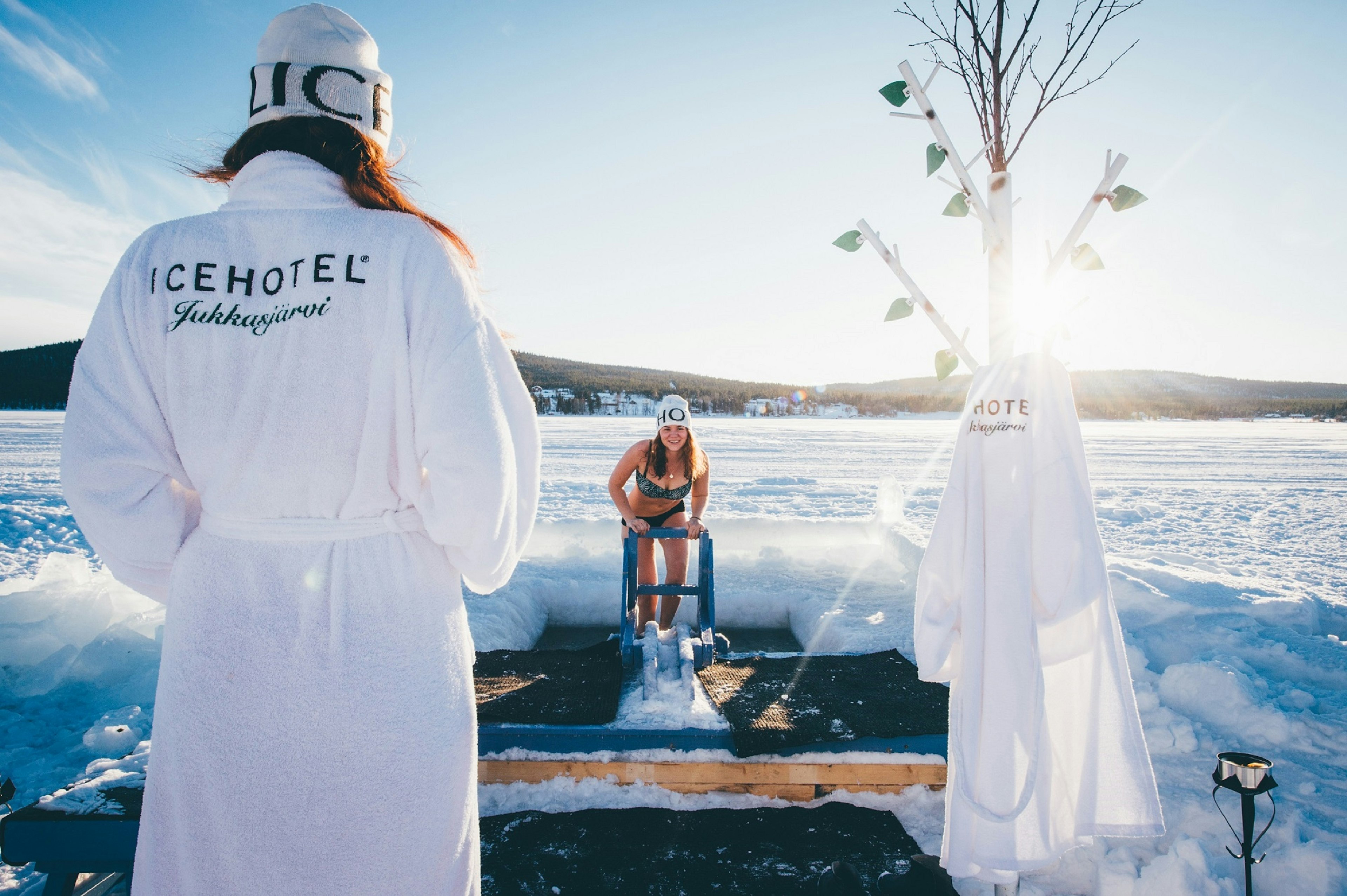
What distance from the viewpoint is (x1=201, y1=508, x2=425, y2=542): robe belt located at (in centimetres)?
114

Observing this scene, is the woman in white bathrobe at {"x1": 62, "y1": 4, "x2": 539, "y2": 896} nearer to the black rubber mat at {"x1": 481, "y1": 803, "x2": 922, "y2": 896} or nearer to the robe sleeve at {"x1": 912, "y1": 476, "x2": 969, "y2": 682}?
the robe sleeve at {"x1": 912, "y1": 476, "x2": 969, "y2": 682}

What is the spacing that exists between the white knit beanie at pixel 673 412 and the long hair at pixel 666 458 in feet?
0.42

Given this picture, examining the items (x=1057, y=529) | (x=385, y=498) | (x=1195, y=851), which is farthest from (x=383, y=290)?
(x=1195, y=851)

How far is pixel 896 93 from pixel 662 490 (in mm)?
3121

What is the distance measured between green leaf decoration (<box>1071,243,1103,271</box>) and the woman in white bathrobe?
6.42 feet

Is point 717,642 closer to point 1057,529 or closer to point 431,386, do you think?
point 1057,529

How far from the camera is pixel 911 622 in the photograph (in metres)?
5.26

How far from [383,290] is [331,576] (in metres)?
0.52

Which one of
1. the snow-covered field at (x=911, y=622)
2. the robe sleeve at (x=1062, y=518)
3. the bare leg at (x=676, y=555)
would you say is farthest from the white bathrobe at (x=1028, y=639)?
the bare leg at (x=676, y=555)

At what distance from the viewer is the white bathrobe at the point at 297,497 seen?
3.62 ft

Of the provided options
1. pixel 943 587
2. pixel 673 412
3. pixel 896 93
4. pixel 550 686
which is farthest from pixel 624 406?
pixel 943 587

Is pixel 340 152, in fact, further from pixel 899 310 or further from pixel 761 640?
pixel 761 640

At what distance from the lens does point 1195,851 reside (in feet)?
7.31

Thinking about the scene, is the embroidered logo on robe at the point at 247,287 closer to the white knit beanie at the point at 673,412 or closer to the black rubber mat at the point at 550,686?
the black rubber mat at the point at 550,686
